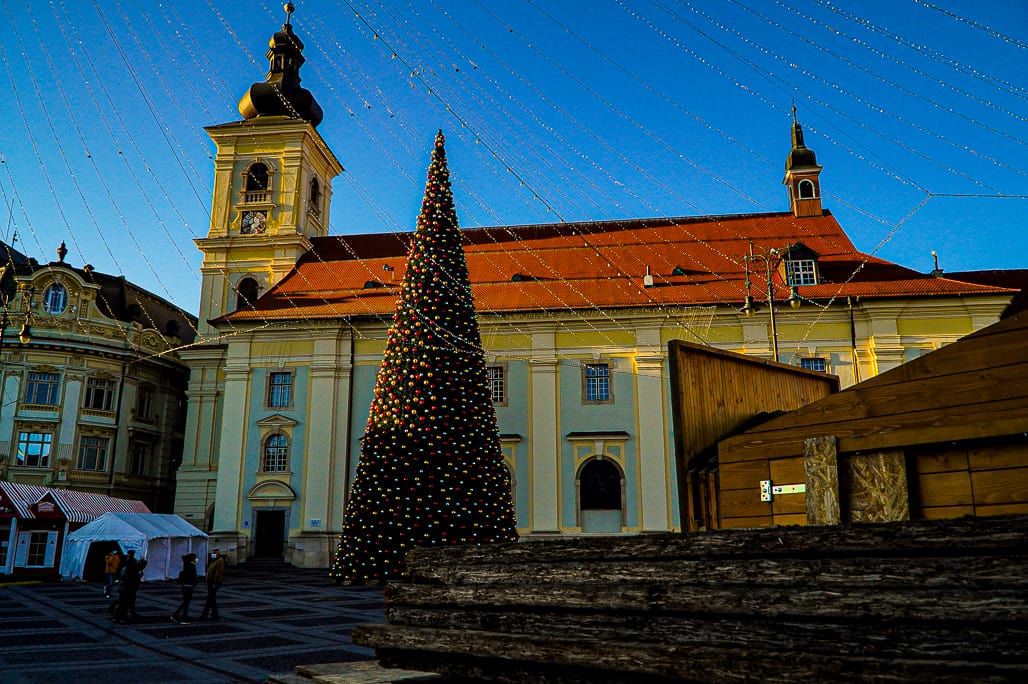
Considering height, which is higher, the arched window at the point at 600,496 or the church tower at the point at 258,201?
the church tower at the point at 258,201

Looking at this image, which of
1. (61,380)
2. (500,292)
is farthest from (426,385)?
(61,380)

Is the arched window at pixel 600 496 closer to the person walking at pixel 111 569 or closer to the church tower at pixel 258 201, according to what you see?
the person walking at pixel 111 569

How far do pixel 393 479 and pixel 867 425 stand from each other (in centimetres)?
1479

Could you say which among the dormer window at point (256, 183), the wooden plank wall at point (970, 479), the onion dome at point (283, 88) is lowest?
the wooden plank wall at point (970, 479)

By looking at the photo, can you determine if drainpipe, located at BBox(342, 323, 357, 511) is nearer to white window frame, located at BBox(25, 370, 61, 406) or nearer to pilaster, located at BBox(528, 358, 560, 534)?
pilaster, located at BBox(528, 358, 560, 534)

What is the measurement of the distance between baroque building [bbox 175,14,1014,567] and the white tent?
3458mm

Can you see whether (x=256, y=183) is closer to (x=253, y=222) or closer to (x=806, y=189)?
(x=253, y=222)

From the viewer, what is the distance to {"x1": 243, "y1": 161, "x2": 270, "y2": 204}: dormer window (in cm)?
3931

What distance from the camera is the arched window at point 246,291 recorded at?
37906mm

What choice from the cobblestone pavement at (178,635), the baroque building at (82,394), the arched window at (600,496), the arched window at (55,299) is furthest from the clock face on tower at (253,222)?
the arched window at (600,496)

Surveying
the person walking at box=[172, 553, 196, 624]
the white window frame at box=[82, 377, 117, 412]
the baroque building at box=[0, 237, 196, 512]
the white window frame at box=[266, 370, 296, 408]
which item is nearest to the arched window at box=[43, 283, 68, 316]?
the baroque building at box=[0, 237, 196, 512]

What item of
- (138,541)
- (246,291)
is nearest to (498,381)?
(138,541)

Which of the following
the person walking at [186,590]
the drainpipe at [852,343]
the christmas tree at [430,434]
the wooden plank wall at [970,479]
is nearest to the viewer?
the wooden plank wall at [970,479]

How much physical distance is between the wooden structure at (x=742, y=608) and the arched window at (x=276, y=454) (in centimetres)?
2904
